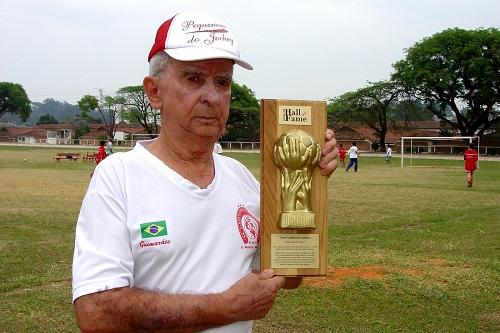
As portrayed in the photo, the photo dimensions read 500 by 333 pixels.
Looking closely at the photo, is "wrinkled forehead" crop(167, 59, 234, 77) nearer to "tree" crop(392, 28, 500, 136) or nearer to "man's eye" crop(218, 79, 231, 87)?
"man's eye" crop(218, 79, 231, 87)

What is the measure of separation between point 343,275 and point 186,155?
5822mm

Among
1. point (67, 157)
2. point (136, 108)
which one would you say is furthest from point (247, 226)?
point (136, 108)

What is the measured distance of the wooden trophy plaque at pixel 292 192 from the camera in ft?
7.41

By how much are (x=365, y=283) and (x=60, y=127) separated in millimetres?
112700

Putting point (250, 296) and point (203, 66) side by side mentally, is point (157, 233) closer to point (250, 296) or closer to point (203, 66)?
point (250, 296)

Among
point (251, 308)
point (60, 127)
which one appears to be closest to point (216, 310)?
point (251, 308)

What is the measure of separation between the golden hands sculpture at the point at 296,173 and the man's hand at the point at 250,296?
0.90 feet

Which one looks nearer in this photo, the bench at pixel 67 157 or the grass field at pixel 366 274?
the grass field at pixel 366 274

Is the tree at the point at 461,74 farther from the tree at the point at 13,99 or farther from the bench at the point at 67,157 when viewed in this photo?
the tree at the point at 13,99

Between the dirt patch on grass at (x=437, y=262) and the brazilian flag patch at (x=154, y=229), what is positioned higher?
the brazilian flag patch at (x=154, y=229)

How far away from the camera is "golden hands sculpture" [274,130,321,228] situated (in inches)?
89.5

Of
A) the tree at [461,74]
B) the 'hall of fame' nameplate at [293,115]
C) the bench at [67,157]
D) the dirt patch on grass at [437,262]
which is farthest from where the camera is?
the tree at [461,74]

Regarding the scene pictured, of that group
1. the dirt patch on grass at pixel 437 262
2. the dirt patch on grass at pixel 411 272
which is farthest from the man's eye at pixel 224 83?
the dirt patch on grass at pixel 437 262

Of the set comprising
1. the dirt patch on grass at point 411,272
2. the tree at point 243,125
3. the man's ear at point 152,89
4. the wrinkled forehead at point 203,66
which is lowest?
the dirt patch on grass at point 411,272
